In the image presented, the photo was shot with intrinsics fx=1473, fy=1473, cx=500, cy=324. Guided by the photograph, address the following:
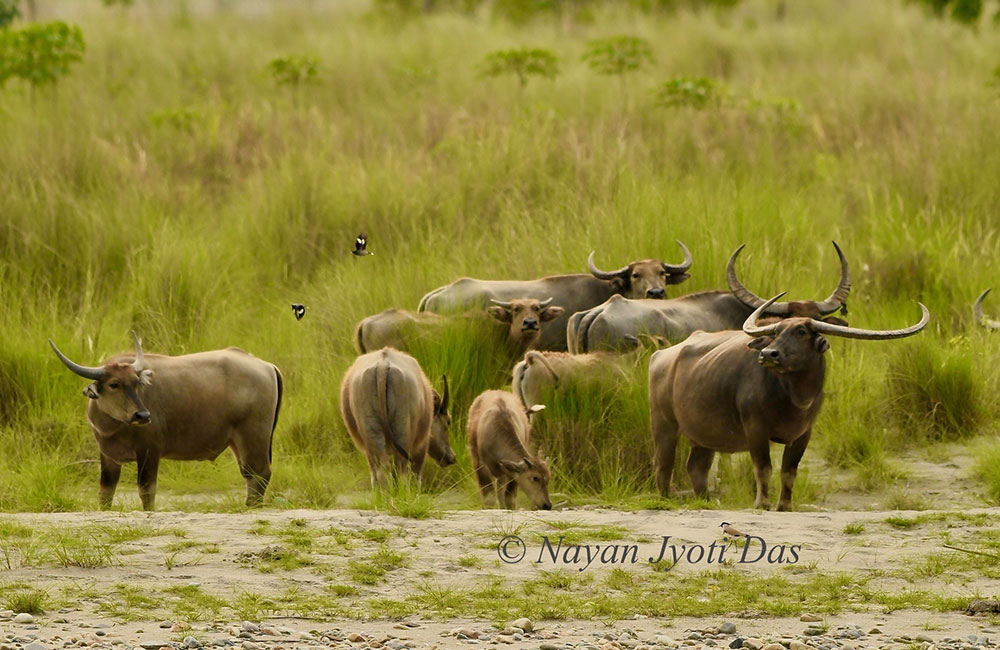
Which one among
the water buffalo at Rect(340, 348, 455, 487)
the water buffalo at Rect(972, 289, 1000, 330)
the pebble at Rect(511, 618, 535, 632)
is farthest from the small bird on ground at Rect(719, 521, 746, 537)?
the water buffalo at Rect(972, 289, 1000, 330)

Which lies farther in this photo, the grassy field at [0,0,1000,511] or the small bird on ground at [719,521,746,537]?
the grassy field at [0,0,1000,511]

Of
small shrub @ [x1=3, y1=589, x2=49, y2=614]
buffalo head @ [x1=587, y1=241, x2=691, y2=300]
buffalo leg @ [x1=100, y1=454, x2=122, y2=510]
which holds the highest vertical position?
buffalo head @ [x1=587, y1=241, x2=691, y2=300]

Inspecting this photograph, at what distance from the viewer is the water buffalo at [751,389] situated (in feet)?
27.1

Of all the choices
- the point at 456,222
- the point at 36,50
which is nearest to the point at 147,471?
the point at 456,222

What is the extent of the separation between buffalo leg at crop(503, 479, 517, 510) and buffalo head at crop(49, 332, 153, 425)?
225 cm

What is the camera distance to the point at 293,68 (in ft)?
63.8

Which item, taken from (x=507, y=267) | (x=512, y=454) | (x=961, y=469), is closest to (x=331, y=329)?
(x=507, y=267)

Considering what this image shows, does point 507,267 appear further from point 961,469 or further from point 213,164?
point 213,164

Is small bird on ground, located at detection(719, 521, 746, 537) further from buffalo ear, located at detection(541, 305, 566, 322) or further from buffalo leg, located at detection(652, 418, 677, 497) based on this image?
buffalo ear, located at detection(541, 305, 566, 322)

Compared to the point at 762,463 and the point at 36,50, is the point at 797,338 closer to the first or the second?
the point at 762,463

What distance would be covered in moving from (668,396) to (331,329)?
4.10 meters

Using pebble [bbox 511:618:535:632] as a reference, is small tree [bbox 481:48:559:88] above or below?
above

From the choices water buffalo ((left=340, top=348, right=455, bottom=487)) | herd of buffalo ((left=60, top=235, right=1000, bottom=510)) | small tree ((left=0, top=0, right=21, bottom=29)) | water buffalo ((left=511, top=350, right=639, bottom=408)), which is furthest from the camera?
small tree ((left=0, top=0, right=21, bottom=29))

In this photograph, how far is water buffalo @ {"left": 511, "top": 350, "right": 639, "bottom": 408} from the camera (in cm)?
982
